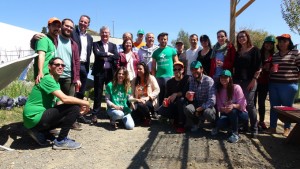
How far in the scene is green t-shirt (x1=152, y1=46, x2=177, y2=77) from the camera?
6031 millimetres

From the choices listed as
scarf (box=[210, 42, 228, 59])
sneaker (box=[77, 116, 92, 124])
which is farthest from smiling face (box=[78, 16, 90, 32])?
scarf (box=[210, 42, 228, 59])

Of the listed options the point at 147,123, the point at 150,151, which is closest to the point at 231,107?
the point at 150,151

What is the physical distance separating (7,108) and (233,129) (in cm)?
429

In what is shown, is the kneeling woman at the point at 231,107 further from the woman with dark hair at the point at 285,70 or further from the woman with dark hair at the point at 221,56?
the woman with dark hair at the point at 285,70

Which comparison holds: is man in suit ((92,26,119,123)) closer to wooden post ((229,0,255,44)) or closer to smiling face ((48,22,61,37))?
smiling face ((48,22,61,37))

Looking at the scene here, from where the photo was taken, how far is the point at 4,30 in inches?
741

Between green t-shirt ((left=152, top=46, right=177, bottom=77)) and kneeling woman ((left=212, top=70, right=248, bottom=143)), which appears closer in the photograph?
kneeling woman ((left=212, top=70, right=248, bottom=143))

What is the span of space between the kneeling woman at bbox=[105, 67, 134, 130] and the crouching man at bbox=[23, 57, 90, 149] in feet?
3.91

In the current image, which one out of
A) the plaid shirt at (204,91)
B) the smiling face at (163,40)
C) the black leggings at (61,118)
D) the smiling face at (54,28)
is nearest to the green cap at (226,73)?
the plaid shirt at (204,91)

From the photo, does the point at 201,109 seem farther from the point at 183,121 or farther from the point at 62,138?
the point at 62,138

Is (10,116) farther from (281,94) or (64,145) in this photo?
(281,94)

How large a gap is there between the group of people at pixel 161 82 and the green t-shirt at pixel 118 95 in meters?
0.02

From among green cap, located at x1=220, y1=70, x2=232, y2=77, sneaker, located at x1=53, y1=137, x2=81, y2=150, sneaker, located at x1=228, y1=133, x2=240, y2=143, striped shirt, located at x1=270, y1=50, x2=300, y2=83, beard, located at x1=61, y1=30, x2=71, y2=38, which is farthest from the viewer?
striped shirt, located at x1=270, y1=50, x2=300, y2=83

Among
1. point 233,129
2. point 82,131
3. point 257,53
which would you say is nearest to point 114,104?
point 82,131
